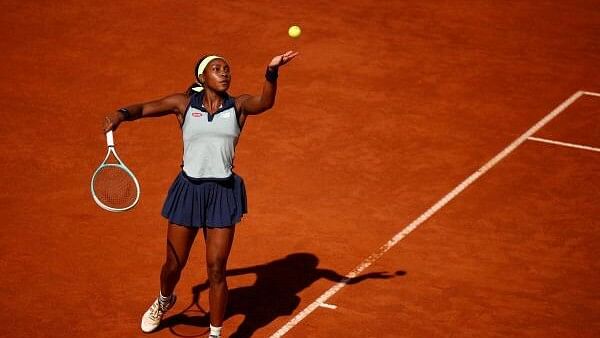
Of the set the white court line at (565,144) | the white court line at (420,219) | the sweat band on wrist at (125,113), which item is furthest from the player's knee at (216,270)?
the white court line at (565,144)

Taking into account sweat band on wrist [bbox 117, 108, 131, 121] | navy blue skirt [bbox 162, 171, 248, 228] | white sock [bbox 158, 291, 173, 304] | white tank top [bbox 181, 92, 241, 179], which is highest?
→ sweat band on wrist [bbox 117, 108, 131, 121]

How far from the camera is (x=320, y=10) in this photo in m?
21.2

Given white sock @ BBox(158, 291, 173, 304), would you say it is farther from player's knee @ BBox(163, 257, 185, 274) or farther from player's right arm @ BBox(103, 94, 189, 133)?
player's right arm @ BBox(103, 94, 189, 133)

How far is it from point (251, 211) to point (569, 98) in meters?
6.29

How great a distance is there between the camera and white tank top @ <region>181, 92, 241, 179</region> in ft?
32.8

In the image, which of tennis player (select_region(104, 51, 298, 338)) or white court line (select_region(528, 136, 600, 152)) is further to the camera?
white court line (select_region(528, 136, 600, 152))

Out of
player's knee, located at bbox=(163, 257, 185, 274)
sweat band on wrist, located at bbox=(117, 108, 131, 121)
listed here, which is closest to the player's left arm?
sweat band on wrist, located at bbox=(117, 108, 131, 121)

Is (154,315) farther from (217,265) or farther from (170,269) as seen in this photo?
(217,265)

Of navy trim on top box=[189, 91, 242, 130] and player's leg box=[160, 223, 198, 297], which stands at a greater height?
navy trim on top box=[189, 91, 242, 130]

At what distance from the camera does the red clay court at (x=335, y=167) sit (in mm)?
11672

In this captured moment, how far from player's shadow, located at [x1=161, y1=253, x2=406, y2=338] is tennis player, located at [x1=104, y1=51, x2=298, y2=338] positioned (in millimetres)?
966

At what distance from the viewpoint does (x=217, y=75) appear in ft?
32.8

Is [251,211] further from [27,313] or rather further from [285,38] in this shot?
[285,38]

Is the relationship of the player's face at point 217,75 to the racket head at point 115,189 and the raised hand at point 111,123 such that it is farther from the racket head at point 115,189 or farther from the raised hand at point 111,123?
the racket head at point 115,189
